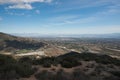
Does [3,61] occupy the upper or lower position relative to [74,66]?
upper

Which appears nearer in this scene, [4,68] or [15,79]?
[15,79]

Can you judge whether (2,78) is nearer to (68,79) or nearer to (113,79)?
(68,79)

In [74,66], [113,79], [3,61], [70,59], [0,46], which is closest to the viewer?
[113,79]

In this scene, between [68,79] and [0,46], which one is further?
[0,46]

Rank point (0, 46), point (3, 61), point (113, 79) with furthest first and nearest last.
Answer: point (0, 46) → point (3, 61) → point (113, 79)

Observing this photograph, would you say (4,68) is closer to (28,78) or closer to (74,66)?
(28,78)

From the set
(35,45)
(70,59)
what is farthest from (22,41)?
(70,59)

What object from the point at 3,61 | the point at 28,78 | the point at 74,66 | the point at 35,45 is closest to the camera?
the point at 28,78

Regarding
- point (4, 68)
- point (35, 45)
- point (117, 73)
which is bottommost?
point (35, 45)

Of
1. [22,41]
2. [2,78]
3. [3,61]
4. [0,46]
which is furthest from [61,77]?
[22,41]
